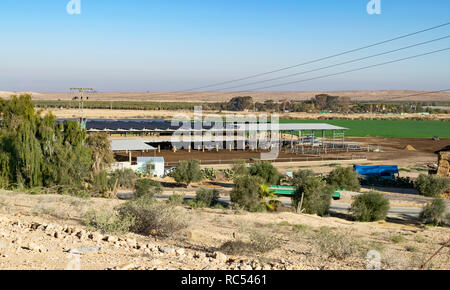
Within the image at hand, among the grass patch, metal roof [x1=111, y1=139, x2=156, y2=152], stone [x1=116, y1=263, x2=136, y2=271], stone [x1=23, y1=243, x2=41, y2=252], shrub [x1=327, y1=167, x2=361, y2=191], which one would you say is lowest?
shrub [x1=327, y1=167, x2=361, y2=191]

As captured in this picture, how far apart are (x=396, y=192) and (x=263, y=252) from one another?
23.3 m

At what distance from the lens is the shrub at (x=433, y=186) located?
2942 cm

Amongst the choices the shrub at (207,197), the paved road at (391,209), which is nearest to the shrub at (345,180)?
the paved road at (391,209)

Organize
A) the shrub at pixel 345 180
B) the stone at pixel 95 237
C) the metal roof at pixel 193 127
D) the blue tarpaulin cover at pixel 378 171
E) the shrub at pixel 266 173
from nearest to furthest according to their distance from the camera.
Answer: the stone at pixel 95 237 → the shrub at pixel 345 180 → the shrub at pixel 266 173 → the blue tarpaulin cover at pixel 378 171 → the metal roof at pixel 193 127

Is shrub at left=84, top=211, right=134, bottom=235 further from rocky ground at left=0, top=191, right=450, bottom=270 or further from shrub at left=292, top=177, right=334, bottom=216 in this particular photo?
shrub at left=292, top=177, right=334, bottom=216

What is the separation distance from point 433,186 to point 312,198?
1209 cm

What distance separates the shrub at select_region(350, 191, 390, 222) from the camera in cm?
2033

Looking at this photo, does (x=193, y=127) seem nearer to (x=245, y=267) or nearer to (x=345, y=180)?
(x=345, y=180)

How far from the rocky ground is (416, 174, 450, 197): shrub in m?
12.5

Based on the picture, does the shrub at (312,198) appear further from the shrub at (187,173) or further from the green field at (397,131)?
the green field at (397,131)

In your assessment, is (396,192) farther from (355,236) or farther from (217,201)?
(355,236)

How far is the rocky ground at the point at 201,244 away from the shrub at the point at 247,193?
2.54m

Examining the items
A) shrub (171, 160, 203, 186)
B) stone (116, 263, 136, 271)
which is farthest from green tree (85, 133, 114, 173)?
stone (116, 263, 136, 271)
